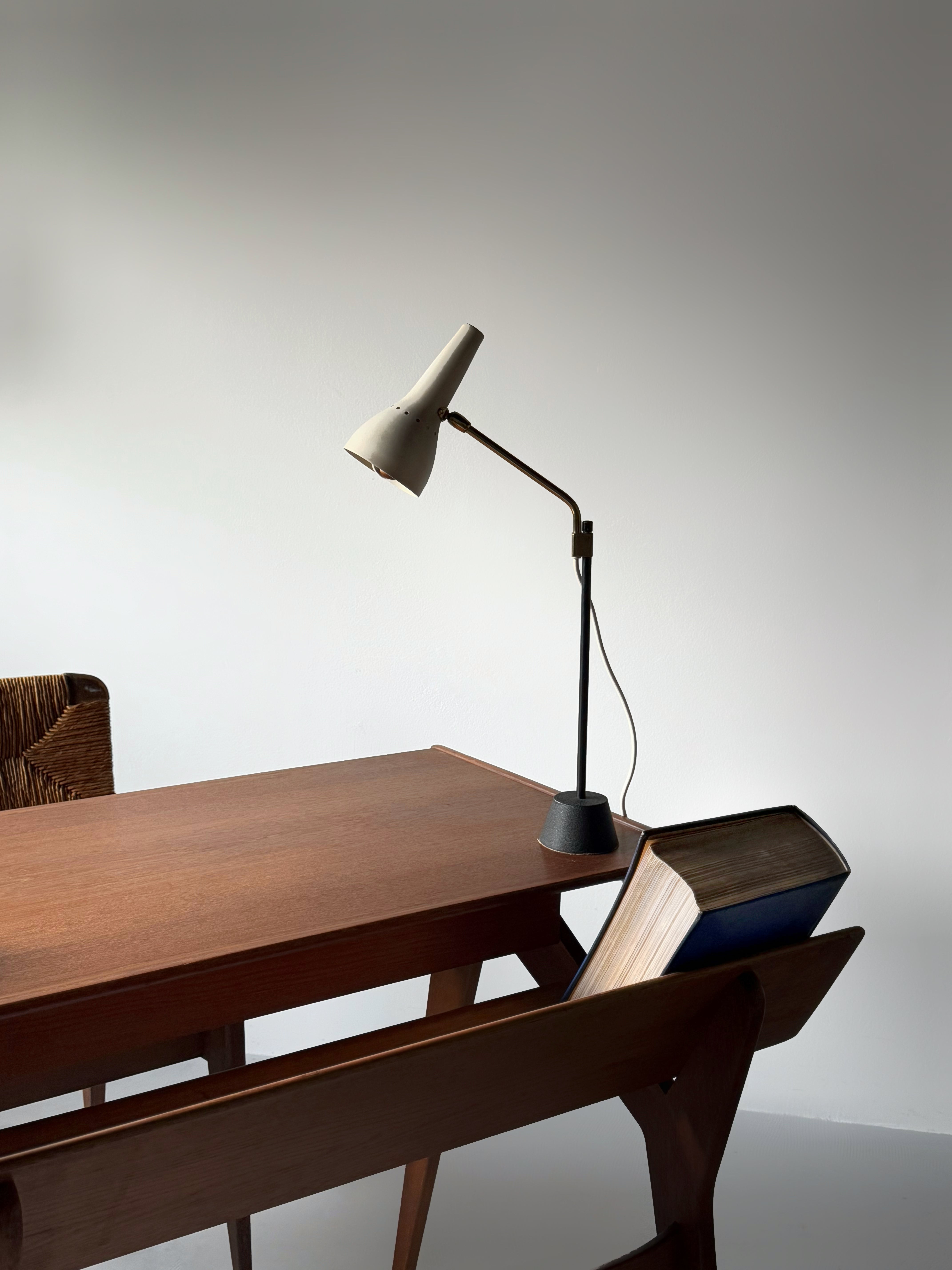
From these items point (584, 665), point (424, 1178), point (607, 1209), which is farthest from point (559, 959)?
point (607, 1209)

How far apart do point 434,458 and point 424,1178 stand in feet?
3.29

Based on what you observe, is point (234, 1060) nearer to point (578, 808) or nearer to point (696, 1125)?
point (578, 808)

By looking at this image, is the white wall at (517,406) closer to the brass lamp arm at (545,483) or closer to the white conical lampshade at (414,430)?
the brass lamp arm at (545,483)

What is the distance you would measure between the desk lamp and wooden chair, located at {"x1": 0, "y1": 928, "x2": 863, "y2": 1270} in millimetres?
336

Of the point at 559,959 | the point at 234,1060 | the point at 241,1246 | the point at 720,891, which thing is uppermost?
the point at 720,891

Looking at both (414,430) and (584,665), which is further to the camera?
(584,665)

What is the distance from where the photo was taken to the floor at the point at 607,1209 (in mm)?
1710

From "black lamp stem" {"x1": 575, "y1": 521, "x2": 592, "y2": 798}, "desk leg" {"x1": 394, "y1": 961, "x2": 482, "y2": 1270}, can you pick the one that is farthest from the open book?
"desk leg" {"x1": 394, "y1": 961, "x2": 482, "y2": 1270}

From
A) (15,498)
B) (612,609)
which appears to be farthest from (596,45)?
(15,498)

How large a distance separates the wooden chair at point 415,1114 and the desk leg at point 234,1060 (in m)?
0.50

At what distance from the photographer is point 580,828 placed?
1.25m

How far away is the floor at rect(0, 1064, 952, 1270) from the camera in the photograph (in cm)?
171

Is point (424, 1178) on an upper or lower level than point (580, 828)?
lower

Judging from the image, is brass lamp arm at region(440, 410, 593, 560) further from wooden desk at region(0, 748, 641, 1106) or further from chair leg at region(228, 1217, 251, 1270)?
chair leg at region(228, 1217, 251, 1270)
